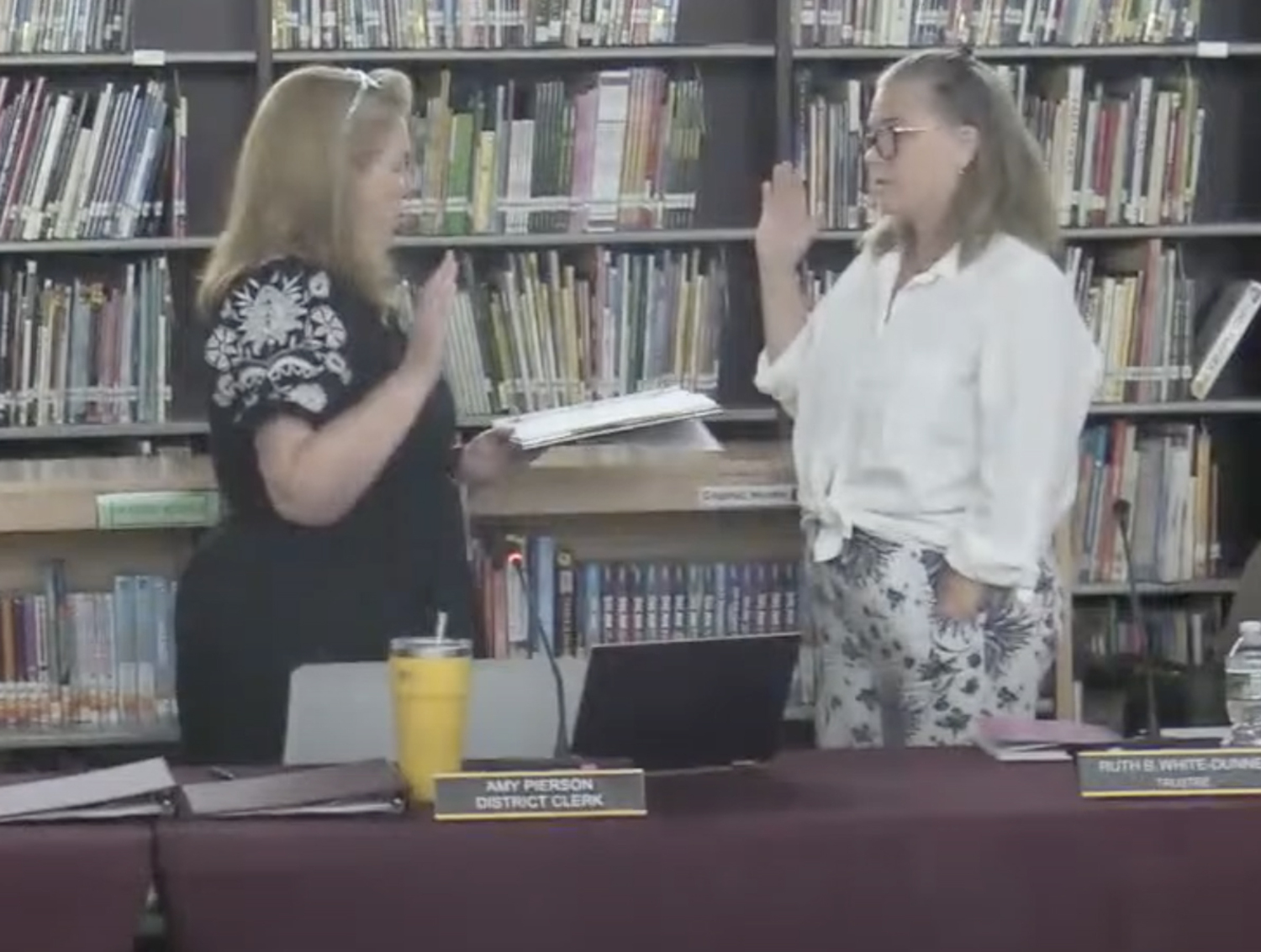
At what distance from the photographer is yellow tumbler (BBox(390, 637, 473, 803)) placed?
2.03 meters

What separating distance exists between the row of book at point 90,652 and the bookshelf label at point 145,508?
39 cm

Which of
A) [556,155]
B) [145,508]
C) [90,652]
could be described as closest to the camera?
[145,508]

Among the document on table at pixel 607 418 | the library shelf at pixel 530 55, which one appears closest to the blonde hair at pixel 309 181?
the document on table at pixel 607 418

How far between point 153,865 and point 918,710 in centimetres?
125

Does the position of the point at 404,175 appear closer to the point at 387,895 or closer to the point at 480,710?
the point at 480,710

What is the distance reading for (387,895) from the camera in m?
1.87

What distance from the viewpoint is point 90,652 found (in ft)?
13.4

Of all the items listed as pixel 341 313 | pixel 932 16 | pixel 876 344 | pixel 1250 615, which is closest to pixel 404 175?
pixel 341 313

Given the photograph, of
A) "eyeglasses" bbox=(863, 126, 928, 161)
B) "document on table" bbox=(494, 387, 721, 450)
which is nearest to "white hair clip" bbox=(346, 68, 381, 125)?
"document on table" bbox=(494, 387, 721, 450)

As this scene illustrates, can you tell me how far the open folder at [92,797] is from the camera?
1936 mm

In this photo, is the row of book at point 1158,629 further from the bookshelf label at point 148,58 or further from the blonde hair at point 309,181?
the blonde hair at point 309,181

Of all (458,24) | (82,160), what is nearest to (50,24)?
(82,160)

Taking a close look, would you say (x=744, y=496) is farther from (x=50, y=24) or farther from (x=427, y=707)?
(x=427, y=707)

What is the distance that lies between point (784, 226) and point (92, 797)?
1.65 meters
